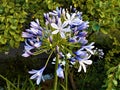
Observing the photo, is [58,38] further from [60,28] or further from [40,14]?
[40,14]

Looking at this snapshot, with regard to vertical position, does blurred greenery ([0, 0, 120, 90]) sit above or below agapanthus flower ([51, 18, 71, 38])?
below

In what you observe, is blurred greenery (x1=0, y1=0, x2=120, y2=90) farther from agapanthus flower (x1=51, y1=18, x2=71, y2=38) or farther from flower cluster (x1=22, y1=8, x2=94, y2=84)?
agapanthus flower (x1=51, y1=18, x2=71, y2=38)

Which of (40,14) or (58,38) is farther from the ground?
(58,38)

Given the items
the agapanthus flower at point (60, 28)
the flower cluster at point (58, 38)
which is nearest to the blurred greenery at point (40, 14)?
the flower cluster at point (58, 38)

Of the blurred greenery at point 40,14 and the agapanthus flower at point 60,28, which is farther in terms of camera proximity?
the blurred greenery at point 40,14

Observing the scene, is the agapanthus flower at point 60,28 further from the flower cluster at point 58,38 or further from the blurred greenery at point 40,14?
the blurred greenery at point 40,14

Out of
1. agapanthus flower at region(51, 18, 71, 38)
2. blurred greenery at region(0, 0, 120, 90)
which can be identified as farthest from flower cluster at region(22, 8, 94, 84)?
blurred greenery at region(0, 0, 120, 90)

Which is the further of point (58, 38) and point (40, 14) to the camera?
point (40, 14)

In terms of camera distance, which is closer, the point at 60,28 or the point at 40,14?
the point at 60,28

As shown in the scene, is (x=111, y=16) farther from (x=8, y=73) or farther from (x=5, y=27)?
(x=8, y=73)

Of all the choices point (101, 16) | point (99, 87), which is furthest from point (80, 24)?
point (99, 87)

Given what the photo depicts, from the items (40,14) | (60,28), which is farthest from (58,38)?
(40,14)
